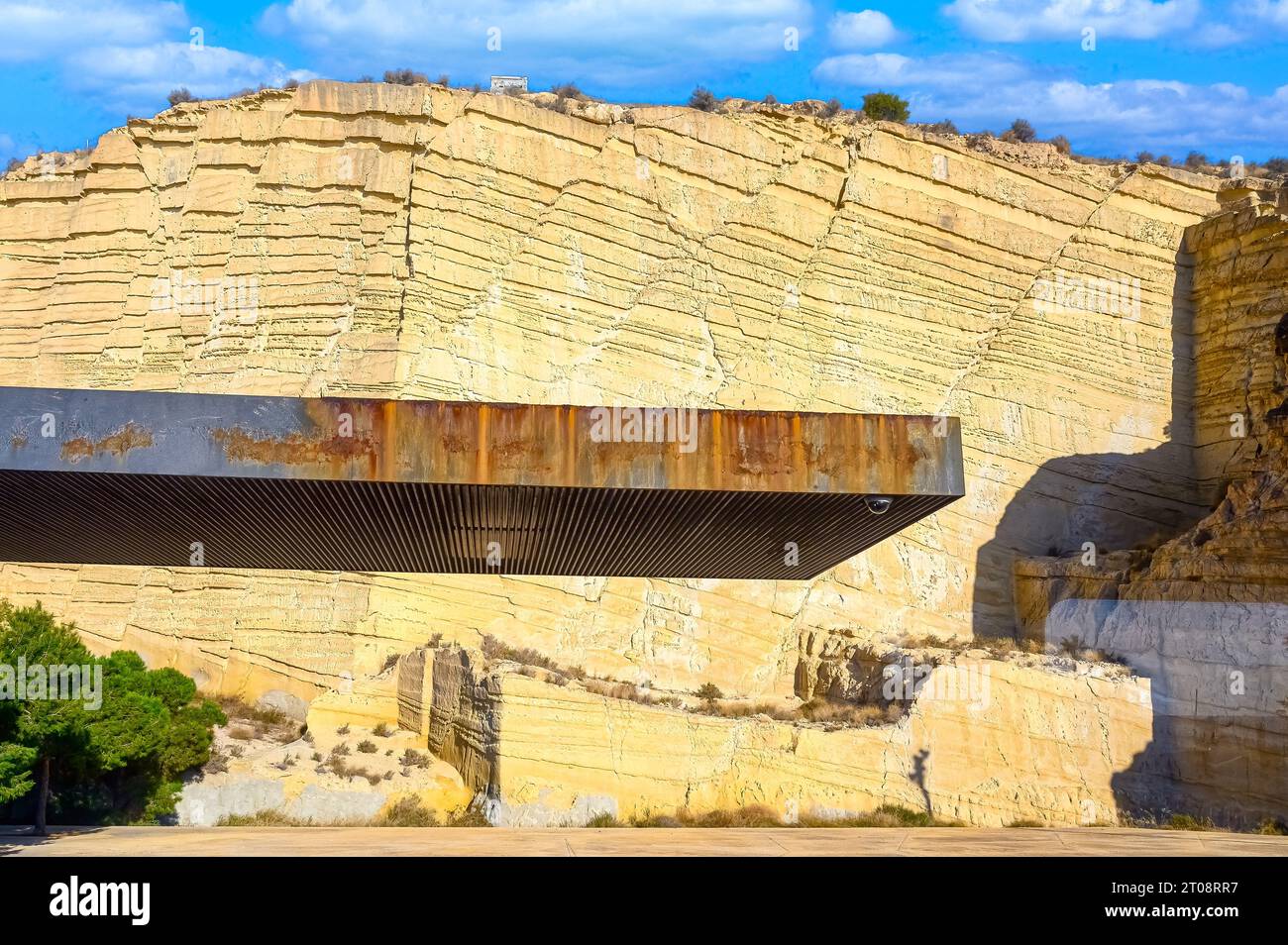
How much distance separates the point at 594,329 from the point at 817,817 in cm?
1519

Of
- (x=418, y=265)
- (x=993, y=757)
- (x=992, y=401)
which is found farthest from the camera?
(x=992, y=401)

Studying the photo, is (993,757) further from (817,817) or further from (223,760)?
(223,760)

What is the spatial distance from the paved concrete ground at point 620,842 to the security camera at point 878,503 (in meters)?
4.69

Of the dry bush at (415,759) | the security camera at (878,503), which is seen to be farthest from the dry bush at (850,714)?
the security camera at (878,503)

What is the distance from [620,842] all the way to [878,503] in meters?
6.98

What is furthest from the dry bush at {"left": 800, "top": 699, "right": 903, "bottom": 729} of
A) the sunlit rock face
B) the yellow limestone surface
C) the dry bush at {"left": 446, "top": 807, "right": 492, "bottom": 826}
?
the dry bush at {"left": 446, "top": 807, "right": 492, "bottom": 826}

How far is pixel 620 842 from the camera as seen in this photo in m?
14.5

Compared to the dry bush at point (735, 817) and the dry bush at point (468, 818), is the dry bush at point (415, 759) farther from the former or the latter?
the dry bush at point (735, 817)

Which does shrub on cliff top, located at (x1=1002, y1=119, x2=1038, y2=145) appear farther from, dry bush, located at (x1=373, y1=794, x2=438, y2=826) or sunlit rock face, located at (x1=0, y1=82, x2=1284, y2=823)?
dry bush, located at (x1=373, y1=794, x2=438, y2=826)

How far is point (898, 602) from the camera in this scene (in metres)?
31.8

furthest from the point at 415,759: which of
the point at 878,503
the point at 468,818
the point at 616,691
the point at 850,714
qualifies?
the point at 878,503

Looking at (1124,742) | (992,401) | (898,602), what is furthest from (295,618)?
(992,401)

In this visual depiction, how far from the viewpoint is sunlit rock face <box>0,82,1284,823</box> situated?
2861cm
